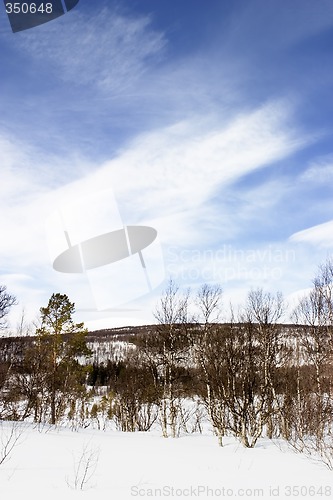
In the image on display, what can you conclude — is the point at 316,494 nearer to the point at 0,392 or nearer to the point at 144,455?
the point at 144,455

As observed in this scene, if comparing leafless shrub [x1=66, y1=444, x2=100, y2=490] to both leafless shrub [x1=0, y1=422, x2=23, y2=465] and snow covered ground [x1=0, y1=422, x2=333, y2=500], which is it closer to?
snow covered ground [x1=0, y1=422, x2=333, y2=500]

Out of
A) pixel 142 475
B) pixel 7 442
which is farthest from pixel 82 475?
pixel 7 442

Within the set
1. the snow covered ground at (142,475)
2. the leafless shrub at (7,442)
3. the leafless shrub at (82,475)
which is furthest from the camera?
the leafless shrub at (7,442)

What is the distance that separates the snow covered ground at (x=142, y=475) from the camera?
6.54 m

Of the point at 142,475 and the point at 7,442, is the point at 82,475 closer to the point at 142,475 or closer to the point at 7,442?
the point at 142,475

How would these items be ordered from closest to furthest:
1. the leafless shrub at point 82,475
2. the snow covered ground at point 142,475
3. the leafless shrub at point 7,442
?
1. the snow covered ground at point 142,475
2. the leafless shrub at point 82,475
3. the leafless shrub at point 7,442

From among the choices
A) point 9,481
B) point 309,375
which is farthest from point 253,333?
point 9,481

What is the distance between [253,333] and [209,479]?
15658 mm

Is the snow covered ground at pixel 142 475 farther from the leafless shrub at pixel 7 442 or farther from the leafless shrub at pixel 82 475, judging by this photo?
the leafless shrub at pixel 7 442

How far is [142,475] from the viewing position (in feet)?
27.0

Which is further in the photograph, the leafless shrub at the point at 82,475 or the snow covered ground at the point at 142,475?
the leafless shrub at the point at 82,475

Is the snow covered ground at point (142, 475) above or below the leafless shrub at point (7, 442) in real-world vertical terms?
below

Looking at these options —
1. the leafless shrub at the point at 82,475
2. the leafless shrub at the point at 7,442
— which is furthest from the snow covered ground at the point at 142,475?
the leafless shrub at the point at 7,442

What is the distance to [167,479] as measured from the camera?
8.03 metres
